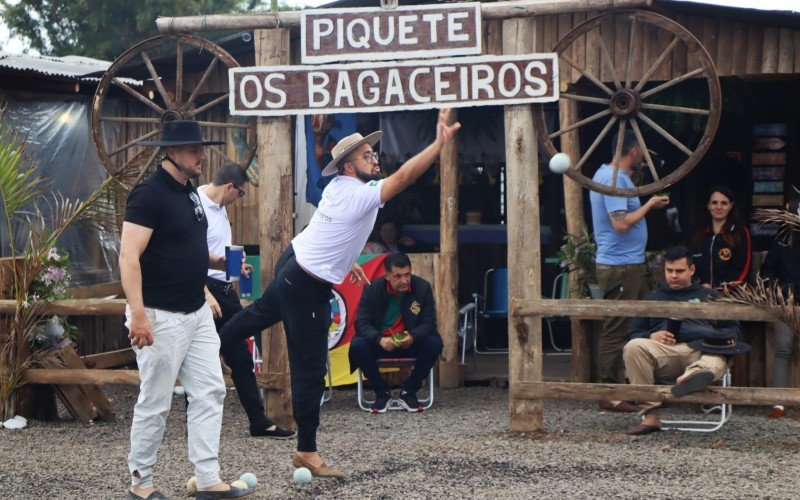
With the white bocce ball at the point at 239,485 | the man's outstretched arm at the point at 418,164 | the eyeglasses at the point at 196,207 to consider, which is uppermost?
the man's outstretched arm at the point at 418,164

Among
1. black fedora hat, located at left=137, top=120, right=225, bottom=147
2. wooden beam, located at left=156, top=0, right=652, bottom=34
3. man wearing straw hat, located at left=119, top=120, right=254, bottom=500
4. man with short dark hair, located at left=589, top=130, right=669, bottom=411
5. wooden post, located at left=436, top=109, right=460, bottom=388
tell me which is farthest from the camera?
wooden post, located at left=436, top=109, right=460, bottom=388

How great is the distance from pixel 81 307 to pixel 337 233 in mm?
2599

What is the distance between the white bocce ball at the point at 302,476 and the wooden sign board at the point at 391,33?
2906 mm

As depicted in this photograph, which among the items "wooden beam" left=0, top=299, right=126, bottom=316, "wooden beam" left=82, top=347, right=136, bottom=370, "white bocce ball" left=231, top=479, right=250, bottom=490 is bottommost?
"white bocce ball" left=231, top=479, right=250, bottom=490

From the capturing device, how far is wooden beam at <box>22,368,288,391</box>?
828cm

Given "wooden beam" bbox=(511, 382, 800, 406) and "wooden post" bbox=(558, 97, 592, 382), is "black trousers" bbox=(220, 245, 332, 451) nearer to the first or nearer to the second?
"wooden beam" bbox=(511, 382, 800, 406)

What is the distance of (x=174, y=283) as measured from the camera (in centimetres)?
601

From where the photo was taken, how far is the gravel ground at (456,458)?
251 inches

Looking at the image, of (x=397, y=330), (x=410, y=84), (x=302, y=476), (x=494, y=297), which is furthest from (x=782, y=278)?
(x=302, y=476)

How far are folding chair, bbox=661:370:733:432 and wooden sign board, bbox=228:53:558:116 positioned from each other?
2252 mm

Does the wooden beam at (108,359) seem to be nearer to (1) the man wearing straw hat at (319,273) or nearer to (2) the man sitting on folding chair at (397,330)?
(2) the man sitting on folding chair at (397,330)

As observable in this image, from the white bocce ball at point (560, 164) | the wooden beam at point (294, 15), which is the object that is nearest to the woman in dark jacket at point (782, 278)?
the white bocce ball at point (560, 164)

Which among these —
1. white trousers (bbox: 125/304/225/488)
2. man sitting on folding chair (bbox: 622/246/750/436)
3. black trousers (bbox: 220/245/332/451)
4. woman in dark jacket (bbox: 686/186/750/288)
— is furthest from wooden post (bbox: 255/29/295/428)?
woman in dark jacket (bbox: 686/186/750/288)

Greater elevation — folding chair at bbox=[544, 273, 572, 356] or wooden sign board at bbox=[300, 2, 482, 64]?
wooden sign board at bbox=[300, 2, 482, 64]
